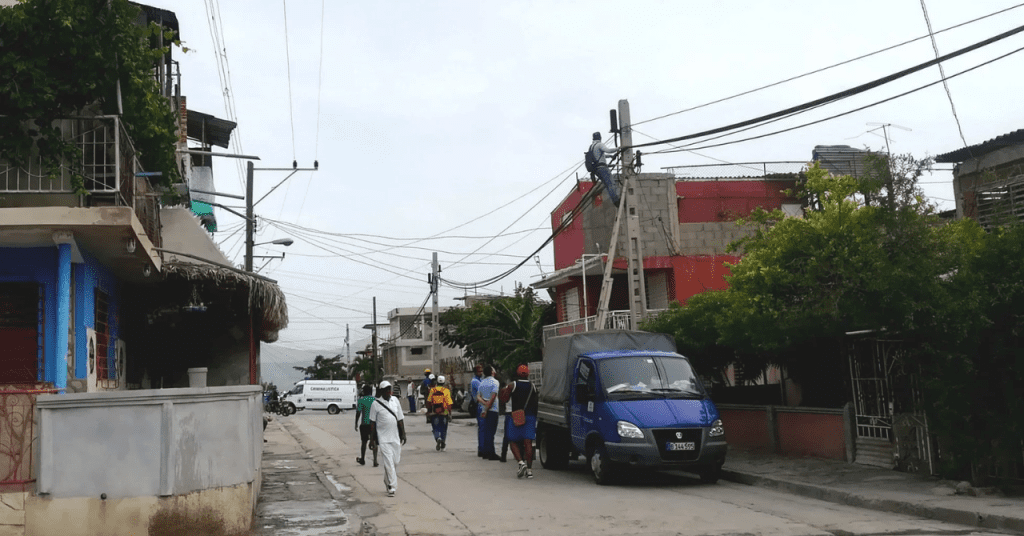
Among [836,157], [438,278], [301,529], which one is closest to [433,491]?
[301,529]

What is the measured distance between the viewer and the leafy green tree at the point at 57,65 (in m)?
11.2

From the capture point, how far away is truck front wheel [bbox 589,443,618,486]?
13.9 m

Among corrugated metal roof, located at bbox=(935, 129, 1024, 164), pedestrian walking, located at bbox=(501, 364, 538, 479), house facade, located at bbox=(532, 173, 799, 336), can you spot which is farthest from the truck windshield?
house facade, located at bbox=(532, 173, 799, 336)

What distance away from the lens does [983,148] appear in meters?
20.6

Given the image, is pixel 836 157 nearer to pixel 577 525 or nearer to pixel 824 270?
pixel 824 270

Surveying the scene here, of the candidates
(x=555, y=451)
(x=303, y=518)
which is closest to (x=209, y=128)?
(x=555, y=451)

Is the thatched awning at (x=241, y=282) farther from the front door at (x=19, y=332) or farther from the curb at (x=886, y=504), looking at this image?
the curb at (x=886, y=504)

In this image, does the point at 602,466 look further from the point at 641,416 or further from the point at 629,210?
the point at 629,210

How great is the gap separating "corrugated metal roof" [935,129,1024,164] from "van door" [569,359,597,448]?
11010mm

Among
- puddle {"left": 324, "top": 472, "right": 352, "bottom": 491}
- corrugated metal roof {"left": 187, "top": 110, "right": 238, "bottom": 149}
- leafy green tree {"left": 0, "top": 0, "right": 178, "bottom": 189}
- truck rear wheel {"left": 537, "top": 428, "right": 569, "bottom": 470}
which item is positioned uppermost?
corrugated metal roof {"left": 187, "top": 110, "right": 238, "bottom": 149}

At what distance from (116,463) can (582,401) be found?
7407 mm

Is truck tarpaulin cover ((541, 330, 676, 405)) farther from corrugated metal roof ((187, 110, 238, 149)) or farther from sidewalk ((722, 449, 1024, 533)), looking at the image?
corrugated metal roof ((187, 110, 238, 149))

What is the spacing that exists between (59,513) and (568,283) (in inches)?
1250

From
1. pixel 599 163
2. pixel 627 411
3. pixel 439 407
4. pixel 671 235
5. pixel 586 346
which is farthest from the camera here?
pixel 671 235
